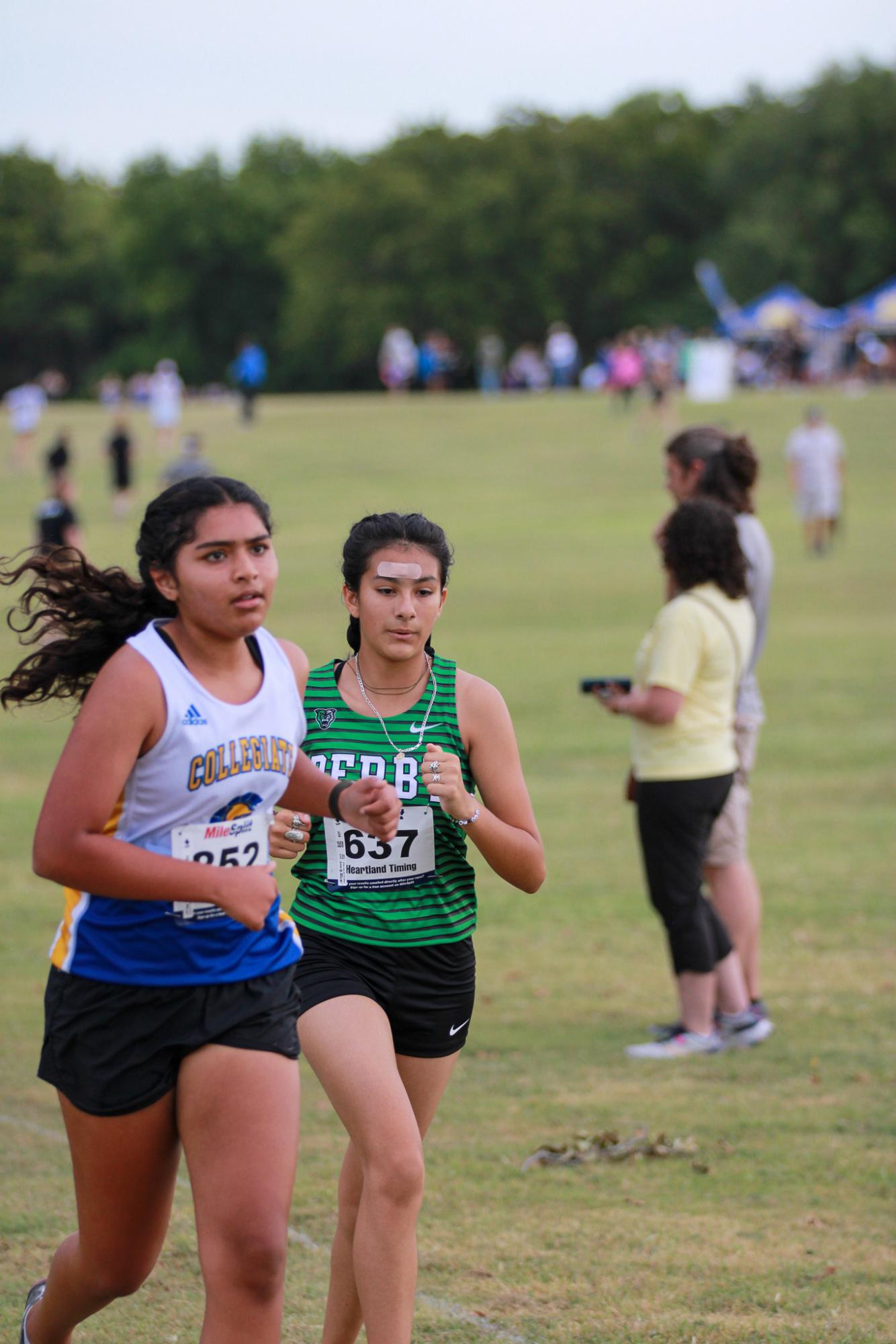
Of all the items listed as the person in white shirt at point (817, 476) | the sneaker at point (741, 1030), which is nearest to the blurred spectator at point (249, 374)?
the person in white shirt at point (817, 476)

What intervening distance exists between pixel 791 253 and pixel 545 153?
15435mm

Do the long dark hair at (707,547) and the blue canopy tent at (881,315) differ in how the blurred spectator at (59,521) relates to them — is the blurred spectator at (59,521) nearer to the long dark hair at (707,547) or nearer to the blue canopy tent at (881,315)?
the long dark hair at (707,547)

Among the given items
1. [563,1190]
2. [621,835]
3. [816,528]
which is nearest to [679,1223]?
[563,1190]

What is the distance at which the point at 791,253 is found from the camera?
7894 centimetres

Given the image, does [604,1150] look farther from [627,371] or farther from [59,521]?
[627,371]

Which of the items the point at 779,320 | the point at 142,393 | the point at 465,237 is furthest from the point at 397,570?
the point at 465,237

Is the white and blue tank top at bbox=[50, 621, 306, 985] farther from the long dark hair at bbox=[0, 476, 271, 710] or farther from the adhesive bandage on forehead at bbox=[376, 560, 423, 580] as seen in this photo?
the adhesive bandage on forehead at bbox=[376, 560, 423, 580]

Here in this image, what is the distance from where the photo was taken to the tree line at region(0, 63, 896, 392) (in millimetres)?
79875

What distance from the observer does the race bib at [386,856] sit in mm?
3797

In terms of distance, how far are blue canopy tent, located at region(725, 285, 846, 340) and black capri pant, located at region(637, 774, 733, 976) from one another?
53839mm

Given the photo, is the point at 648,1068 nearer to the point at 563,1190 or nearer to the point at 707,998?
the point at 707,998

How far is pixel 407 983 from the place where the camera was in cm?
379

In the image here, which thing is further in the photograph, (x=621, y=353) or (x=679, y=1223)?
(x=621, y=353)

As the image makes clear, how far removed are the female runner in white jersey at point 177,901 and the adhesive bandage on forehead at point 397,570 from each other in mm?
517
